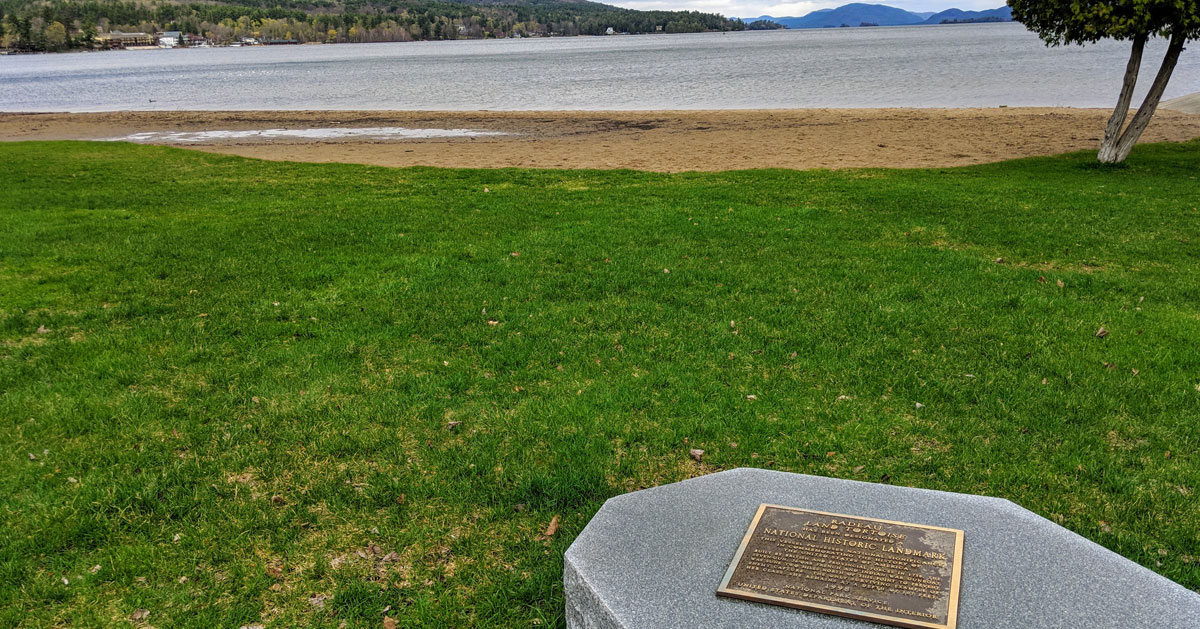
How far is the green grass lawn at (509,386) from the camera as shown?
4.42 metres

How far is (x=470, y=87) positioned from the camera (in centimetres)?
6178

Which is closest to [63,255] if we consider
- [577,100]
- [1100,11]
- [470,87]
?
[1100,11]

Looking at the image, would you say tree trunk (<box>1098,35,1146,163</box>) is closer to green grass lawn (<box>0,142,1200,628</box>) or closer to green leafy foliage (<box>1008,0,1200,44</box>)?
green leafy foliage (<box>1008,0,1200,44</box>)

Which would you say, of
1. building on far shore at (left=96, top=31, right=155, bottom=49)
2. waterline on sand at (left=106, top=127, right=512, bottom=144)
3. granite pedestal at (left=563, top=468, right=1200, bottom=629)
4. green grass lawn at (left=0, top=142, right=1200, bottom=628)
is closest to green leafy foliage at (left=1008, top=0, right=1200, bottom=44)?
green grass lawn at (left=0, top=142, right=1200, bottom=628)

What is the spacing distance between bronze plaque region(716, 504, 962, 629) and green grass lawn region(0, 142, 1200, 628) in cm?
110

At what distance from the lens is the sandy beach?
20.8 meters

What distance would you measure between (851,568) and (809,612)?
14.8 inches

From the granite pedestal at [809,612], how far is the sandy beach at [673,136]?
15311mm

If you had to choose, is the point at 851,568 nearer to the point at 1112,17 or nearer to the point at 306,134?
the point at 1112,17

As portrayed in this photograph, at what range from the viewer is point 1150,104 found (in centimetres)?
1599

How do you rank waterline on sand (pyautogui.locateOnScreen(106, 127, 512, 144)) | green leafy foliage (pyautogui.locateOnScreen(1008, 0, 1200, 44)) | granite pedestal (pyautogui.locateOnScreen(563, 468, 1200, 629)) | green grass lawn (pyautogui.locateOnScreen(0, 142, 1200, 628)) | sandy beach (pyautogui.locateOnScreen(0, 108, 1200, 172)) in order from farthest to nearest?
1. waterline on sand (pyautogui.locateOnScreen(106, 127, 512, 144))
2. sandy beach (pyautogui.locateOnScreen(0, 108, 1200, 172))
3. green leafy foliage (pyautogui.locateOnScreen(1008, 0, 1200, 44))
4. green grass lawn (pyautogui.locateOnScreen(0, 142, 1200, 628))
5. granite pedestal (pyautogui.locateOnScreen(563, 468, 1200, 629))

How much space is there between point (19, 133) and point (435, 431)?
34969 mm

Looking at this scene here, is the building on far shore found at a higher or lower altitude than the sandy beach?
higher

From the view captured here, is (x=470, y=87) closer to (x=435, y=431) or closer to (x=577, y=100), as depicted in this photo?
(x=577, y=100)
